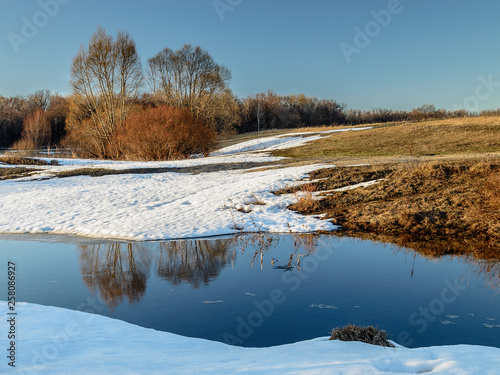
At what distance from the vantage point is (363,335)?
16.4ft

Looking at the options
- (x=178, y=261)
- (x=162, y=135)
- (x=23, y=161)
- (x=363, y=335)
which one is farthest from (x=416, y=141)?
(x=23, y=161)

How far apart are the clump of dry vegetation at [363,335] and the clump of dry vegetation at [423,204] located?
586 centimetres

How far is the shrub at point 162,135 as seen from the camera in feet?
97.8

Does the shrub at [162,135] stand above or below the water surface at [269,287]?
above

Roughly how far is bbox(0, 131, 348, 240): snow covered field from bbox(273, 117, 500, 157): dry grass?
8.62m

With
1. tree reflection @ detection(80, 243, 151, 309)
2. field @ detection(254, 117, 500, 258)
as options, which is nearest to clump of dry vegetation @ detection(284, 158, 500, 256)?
field @ detection(254, 117, 500, 258)

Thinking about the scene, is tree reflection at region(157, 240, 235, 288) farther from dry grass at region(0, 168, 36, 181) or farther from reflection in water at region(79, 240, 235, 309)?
dry grass at region(0, 168, 36, 181)

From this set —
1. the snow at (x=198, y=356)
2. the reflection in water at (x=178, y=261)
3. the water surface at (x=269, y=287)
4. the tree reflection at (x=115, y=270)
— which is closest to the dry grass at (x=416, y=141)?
the reflection in water at (x=178, y=261)

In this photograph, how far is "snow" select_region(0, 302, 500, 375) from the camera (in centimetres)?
402

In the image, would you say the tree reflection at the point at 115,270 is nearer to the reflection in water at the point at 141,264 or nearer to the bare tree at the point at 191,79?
the reflection in water at the point at 141,264

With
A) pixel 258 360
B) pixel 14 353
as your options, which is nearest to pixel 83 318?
pixel 14 353

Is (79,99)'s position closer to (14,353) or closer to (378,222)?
(378,222)

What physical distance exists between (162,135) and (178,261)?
21.3 m

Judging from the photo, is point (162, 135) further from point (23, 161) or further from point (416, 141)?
point (416, 141)
